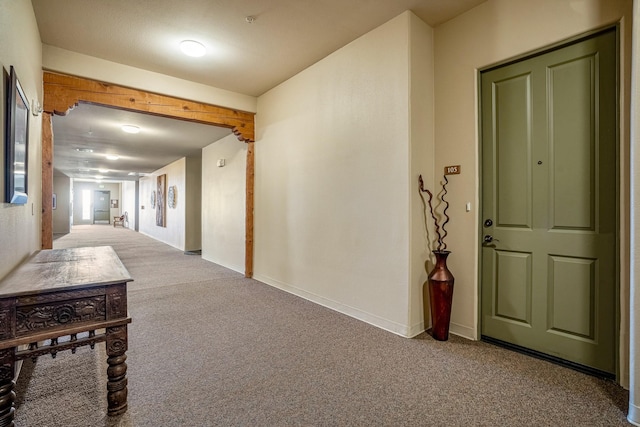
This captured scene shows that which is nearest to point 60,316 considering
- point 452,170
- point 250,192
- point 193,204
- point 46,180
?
point 46,180

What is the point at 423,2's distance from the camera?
2.59 meters

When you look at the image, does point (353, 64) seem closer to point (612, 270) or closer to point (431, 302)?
point (431, 302)

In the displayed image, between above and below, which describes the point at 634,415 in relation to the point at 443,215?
below

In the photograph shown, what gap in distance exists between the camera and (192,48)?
10.5 ft

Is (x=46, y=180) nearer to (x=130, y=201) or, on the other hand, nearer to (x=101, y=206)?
(x=130, y=201)

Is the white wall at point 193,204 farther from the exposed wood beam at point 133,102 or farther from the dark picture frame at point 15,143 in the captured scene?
the dark picture frame at point 15,143

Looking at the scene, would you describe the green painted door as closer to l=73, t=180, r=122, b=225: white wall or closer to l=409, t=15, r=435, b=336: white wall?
l=409, t=15, r=435, b=336: white wall

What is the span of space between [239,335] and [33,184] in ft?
7.20

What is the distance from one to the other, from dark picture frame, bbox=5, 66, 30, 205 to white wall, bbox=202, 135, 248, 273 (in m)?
3.53

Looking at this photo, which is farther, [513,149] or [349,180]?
[349,180]

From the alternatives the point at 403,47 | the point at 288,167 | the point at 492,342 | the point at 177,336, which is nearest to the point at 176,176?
the point at 288,167

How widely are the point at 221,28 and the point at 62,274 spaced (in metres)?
2.46

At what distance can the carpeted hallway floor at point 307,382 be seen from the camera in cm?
166

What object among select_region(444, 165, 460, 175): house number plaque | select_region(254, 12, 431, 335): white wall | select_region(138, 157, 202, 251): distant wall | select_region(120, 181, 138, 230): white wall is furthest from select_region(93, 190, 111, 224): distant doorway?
select_region(444, 165, 460, 175): house number plaque
